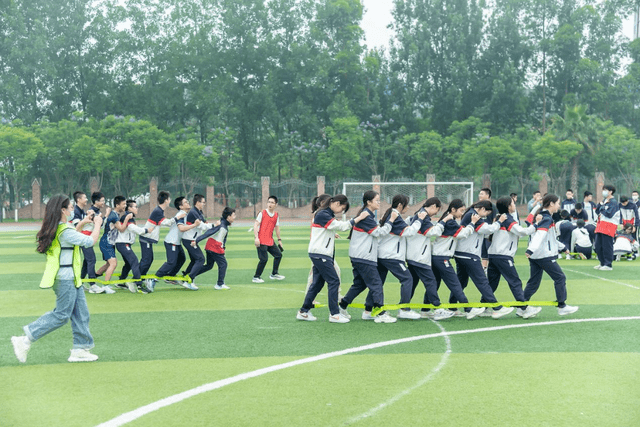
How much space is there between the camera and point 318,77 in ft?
168

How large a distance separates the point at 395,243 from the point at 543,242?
78.5 inches

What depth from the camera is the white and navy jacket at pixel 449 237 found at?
30.3 feet

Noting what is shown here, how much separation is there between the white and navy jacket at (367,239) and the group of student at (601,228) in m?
8.35

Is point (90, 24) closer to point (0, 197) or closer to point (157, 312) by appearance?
point (0, 197)

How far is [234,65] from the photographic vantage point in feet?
171

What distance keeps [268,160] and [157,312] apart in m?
43.3

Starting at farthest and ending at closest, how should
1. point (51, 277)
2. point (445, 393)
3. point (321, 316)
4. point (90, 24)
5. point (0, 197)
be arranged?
1. point (90, 24)
2. point (0, 197)
3. point (321, 316)
4. point (51, 277)
5. point (445, 393)

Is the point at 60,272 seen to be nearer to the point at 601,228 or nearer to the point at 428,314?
the point at 428,314

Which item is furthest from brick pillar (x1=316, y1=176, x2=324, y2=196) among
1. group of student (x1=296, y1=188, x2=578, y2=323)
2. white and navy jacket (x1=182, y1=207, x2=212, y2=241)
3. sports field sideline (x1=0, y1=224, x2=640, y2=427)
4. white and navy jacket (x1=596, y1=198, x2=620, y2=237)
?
group of student (x1=296, y1=188, x2=578, y2=323)

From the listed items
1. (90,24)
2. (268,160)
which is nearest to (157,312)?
(268,160)

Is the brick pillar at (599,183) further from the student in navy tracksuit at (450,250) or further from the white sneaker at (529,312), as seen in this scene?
the student in navy tracksuit at (450,250)

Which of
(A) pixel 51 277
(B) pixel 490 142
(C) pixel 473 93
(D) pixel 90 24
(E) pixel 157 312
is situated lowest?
(E) pixel 157 312

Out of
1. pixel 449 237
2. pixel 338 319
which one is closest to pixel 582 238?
pixel 449 237

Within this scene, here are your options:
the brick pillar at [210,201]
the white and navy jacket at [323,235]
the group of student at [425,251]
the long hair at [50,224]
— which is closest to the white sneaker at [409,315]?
the group of student at [425,251]
